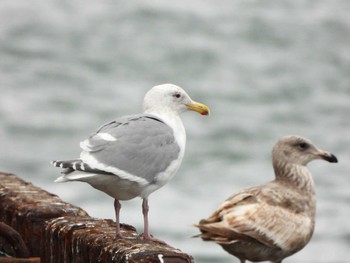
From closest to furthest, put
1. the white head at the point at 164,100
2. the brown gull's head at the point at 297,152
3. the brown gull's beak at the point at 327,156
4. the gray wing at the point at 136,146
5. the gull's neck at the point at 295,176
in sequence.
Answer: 1. the gray wing at the point at 136,146
2. the white head at the point at 164,100
3. the gull's neck at the point at 295,176
4. the brown gull's beak at the point at 327,156
5. the brown gull's head at the point at 297,152

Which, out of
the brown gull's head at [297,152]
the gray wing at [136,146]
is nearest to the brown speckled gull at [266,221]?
the brown gull's head at [297,152]

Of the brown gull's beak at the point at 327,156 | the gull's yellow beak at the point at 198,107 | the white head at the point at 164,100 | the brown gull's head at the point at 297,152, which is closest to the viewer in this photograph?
the white head at the point at 164,100

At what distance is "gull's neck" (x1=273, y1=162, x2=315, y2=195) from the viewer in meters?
8.43

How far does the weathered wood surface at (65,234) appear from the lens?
16.7 feet

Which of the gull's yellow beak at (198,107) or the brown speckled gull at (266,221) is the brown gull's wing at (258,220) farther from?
the gull's yellow beak at (198,107)

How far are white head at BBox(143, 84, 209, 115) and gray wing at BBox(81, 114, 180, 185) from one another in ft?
0.69

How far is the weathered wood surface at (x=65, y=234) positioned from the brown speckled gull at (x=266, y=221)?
1.91 m

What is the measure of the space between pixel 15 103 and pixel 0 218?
19223mm

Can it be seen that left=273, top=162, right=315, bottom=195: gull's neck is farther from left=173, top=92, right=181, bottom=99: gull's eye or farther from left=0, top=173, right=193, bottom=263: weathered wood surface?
left=0, top=173, right=193, bottom=263: weathered wood surface

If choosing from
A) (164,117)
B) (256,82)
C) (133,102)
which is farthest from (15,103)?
(164,117)

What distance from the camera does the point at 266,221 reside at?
800 cm

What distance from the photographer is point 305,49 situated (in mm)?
29547

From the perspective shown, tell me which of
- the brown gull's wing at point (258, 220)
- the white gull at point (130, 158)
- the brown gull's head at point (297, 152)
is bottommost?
the white gull at point (130, 158)

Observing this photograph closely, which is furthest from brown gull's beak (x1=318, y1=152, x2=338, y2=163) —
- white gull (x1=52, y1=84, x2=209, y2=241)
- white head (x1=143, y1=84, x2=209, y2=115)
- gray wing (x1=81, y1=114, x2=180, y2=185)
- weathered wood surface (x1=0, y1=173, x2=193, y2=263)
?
weathered wood surface (x1=0, y1=173, x2=193, y2=263)
